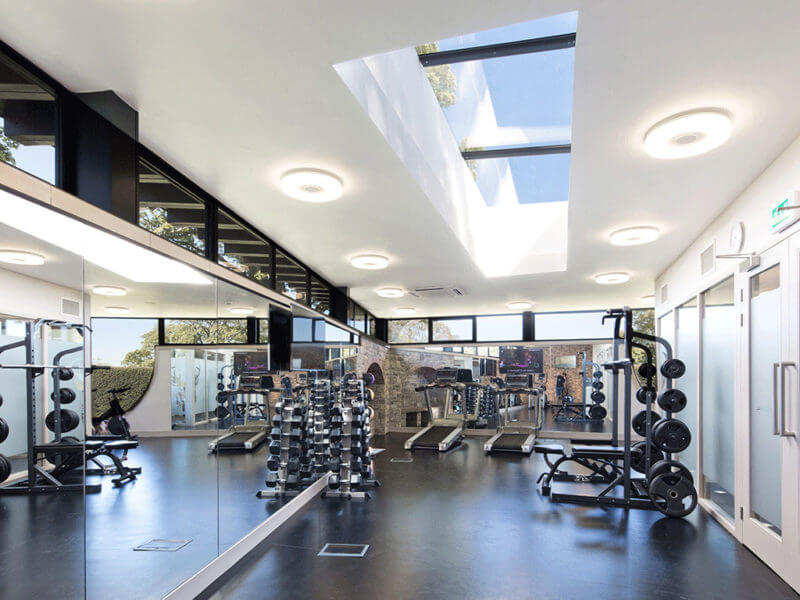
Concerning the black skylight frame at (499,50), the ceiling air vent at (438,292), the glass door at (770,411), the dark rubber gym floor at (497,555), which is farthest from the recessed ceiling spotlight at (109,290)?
the ceiling air vent at (438,292)

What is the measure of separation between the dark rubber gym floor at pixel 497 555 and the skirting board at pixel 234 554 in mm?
99

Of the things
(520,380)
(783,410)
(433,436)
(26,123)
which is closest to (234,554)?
(26,123)

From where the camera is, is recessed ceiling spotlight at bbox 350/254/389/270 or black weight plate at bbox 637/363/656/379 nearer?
black weight plate at bbox 637/363/656/379

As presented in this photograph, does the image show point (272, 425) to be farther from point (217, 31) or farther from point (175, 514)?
point (217, 31)

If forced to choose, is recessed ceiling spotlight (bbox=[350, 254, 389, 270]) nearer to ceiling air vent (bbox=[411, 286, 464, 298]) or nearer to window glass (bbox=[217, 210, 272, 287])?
window glass (bbox=[217, 210, 272, 287])

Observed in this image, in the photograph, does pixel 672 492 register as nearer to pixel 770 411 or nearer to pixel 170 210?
pixel 770 411

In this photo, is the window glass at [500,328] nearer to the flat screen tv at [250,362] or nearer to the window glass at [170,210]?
the flat screen tv at [250,362]

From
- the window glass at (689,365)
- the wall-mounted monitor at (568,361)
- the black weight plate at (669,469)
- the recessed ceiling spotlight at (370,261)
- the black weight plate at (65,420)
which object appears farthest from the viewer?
the wall-mounted monitor at (568,361)

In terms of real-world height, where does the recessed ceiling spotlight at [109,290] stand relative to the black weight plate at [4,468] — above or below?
above

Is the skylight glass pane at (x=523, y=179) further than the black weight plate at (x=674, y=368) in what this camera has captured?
Yes

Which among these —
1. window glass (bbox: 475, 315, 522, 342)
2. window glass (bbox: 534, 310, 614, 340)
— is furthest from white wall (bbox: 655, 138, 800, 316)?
window glass (bbox: 475, 315, 522, 342)

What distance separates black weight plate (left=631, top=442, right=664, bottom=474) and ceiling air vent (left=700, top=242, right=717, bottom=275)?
79.2 inches

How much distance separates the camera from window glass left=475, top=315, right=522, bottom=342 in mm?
A: 11945

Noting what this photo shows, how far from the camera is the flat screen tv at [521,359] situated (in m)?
11.7
